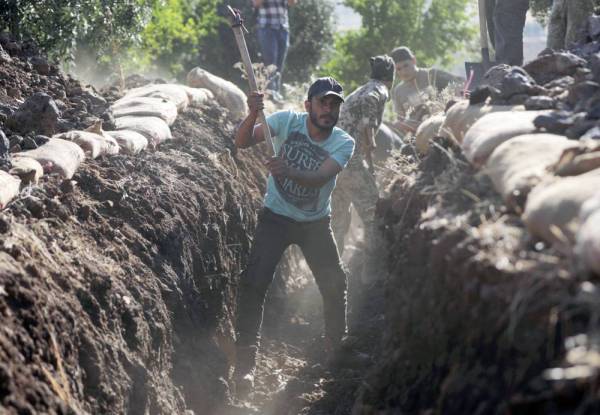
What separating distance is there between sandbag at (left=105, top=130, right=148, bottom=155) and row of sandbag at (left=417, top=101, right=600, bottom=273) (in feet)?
8.74

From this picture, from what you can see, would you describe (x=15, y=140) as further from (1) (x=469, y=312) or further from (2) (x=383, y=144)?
(2) (x=383, y=144)

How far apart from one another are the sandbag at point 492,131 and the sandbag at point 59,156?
2.44 metres

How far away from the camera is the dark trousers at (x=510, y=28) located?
8.34 metres

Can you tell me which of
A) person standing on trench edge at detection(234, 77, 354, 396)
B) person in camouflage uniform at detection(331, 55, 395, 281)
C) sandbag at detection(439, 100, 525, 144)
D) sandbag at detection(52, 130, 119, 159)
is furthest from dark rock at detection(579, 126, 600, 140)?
person in camouflage uniform at detection(331, 55, 395, 281)

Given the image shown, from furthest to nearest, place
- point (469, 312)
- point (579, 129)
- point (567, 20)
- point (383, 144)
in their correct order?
point (383, 144), point (567, 20), point (579, 129), point (469, 312)

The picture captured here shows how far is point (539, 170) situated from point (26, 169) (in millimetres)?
2918

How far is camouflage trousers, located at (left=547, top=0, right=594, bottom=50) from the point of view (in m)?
7.69

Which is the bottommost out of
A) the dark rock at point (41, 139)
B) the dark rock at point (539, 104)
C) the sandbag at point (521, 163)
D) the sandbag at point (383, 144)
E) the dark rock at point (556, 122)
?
the sandbag at point (521, 163)

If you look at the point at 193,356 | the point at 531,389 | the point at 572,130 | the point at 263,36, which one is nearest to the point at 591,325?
the point at 531,389

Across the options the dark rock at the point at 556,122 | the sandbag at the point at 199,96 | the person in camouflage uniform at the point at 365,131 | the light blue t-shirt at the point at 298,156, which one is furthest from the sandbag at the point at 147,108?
the dark rock at the point at 556,122

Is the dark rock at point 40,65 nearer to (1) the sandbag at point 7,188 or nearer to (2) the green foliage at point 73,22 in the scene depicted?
(2) the green foliage at point 73,22

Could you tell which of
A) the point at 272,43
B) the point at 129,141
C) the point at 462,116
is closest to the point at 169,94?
the point at 129,141

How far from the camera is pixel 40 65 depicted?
335 inches

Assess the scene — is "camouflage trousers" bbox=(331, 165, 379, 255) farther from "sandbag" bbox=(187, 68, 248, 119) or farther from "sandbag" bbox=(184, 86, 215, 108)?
"sandbag" bbox=(187, 68, 248, 119)
